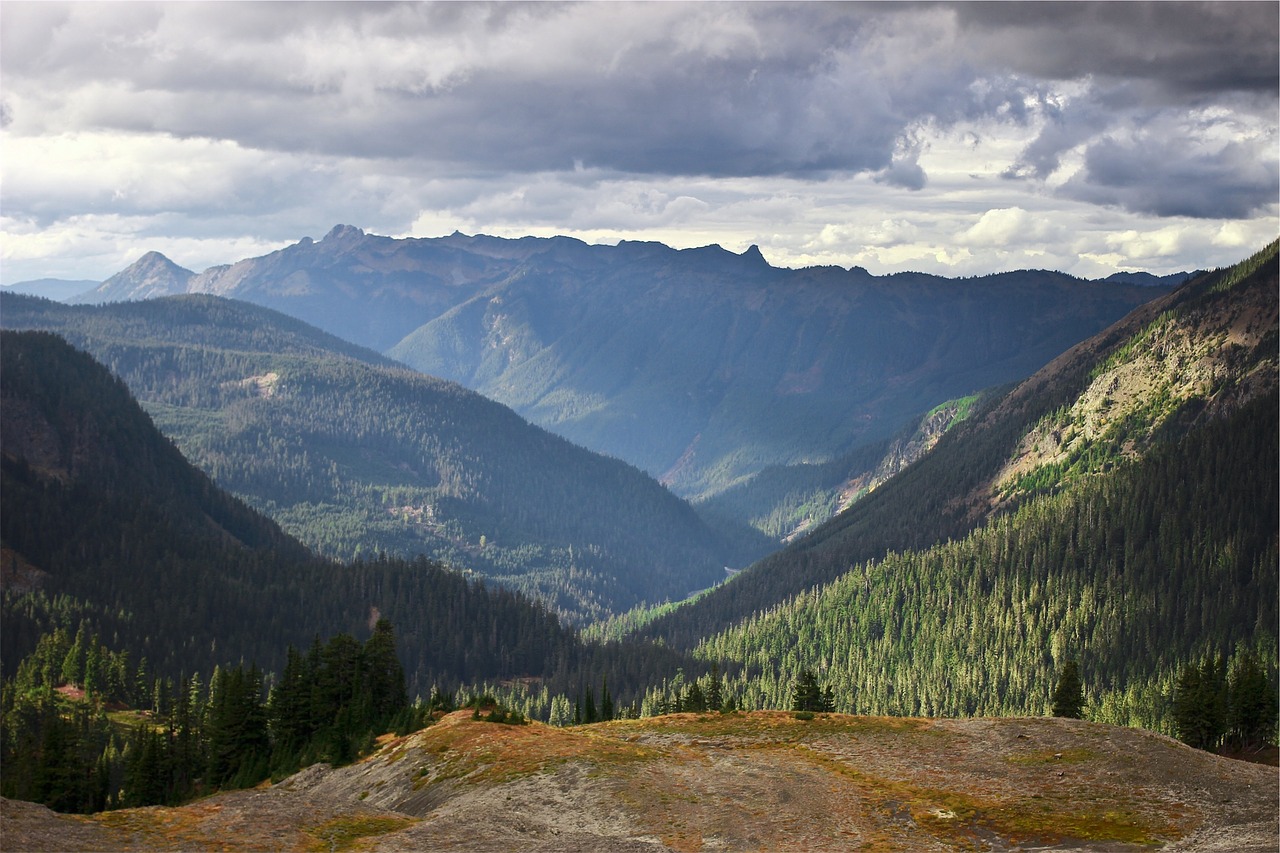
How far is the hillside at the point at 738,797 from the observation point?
273ft

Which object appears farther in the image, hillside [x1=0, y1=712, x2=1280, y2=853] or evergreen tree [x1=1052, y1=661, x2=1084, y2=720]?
evergreen tree [x1=1052, y1=661, x2=1084, y2=720]

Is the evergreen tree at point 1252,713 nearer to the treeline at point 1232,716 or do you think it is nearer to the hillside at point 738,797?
the treeline at point 1232,716

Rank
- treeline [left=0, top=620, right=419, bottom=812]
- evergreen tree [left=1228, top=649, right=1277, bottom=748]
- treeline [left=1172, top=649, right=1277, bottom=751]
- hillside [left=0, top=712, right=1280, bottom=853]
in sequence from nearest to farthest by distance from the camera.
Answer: hillside [left=0, top=712, right=1280, bottom=853] → treeline [left=0, top=620, right=419, bottom=812] → treeline [left=1172, top=649, right=1277, bottom=751] → evergreen tree [left=1228, top=649, right=1277, bottom=748]

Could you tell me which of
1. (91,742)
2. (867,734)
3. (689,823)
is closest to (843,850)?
(689,823)

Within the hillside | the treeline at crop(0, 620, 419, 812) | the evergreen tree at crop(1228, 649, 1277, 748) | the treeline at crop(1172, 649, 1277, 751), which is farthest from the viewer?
the evergreen tree at crop(1228, 649, 1277, 748)

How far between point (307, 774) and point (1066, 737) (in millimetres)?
72366

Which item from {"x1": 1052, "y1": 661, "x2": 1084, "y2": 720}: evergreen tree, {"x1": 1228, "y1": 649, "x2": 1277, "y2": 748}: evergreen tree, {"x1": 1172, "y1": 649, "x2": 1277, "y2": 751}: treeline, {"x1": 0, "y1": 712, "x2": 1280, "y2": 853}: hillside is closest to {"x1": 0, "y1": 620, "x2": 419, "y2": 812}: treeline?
{"x1": 0, "y1": 712, "x2": 1280, "y2": 853}: hillside

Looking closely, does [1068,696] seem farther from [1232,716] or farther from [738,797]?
[738,797]

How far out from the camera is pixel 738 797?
94.4m

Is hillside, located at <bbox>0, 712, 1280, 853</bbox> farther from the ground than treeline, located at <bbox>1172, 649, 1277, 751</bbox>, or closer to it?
farther from the ground

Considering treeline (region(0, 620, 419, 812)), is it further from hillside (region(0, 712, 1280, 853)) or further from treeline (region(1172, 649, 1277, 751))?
treeline (region(1172, 649, 1277, 751))

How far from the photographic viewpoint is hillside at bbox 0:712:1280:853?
83.1 meters

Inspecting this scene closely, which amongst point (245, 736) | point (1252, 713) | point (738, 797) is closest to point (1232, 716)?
point (1252, 713)

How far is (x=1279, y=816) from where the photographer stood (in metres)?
90.3
